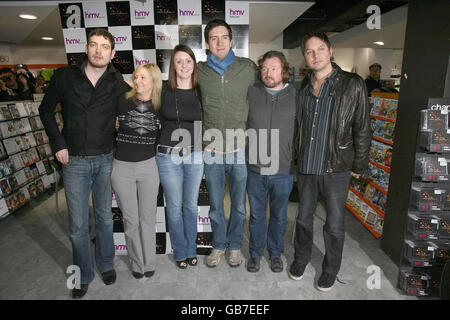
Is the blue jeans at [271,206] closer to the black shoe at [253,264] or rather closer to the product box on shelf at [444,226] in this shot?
the black shoe at [253,264]

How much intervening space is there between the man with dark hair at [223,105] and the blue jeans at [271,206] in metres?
0.10

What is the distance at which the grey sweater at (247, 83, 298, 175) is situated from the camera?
2.07 m

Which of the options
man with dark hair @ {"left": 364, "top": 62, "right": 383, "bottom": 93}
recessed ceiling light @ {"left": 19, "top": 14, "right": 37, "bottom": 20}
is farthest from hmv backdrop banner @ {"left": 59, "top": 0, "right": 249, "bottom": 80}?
recessed ceiling light @ {"left": 19, "top": 14, "right": 37, "bottom": 20}

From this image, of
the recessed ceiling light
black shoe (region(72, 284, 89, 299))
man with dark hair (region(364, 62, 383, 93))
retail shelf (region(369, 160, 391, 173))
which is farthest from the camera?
the recessed ceiling light

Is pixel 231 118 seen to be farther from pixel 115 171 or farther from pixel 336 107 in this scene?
pixel 115 171

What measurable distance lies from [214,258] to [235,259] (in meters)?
0.18

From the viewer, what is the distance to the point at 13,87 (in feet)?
14.6

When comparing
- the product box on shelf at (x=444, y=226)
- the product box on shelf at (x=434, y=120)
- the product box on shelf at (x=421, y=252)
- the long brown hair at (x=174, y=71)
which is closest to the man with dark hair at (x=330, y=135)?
the product box on shelf at (x=434, y=120)

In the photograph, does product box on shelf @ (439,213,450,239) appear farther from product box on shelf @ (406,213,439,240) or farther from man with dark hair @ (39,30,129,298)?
man with dark hair @ (39,30,129,298)

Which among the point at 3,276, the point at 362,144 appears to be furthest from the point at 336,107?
the point at 3,276

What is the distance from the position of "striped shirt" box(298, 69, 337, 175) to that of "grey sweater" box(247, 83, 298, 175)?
10cm

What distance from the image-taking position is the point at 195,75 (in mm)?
2066

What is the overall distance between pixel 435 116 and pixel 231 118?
4.53 feet

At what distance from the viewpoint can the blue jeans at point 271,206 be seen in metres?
2.18
